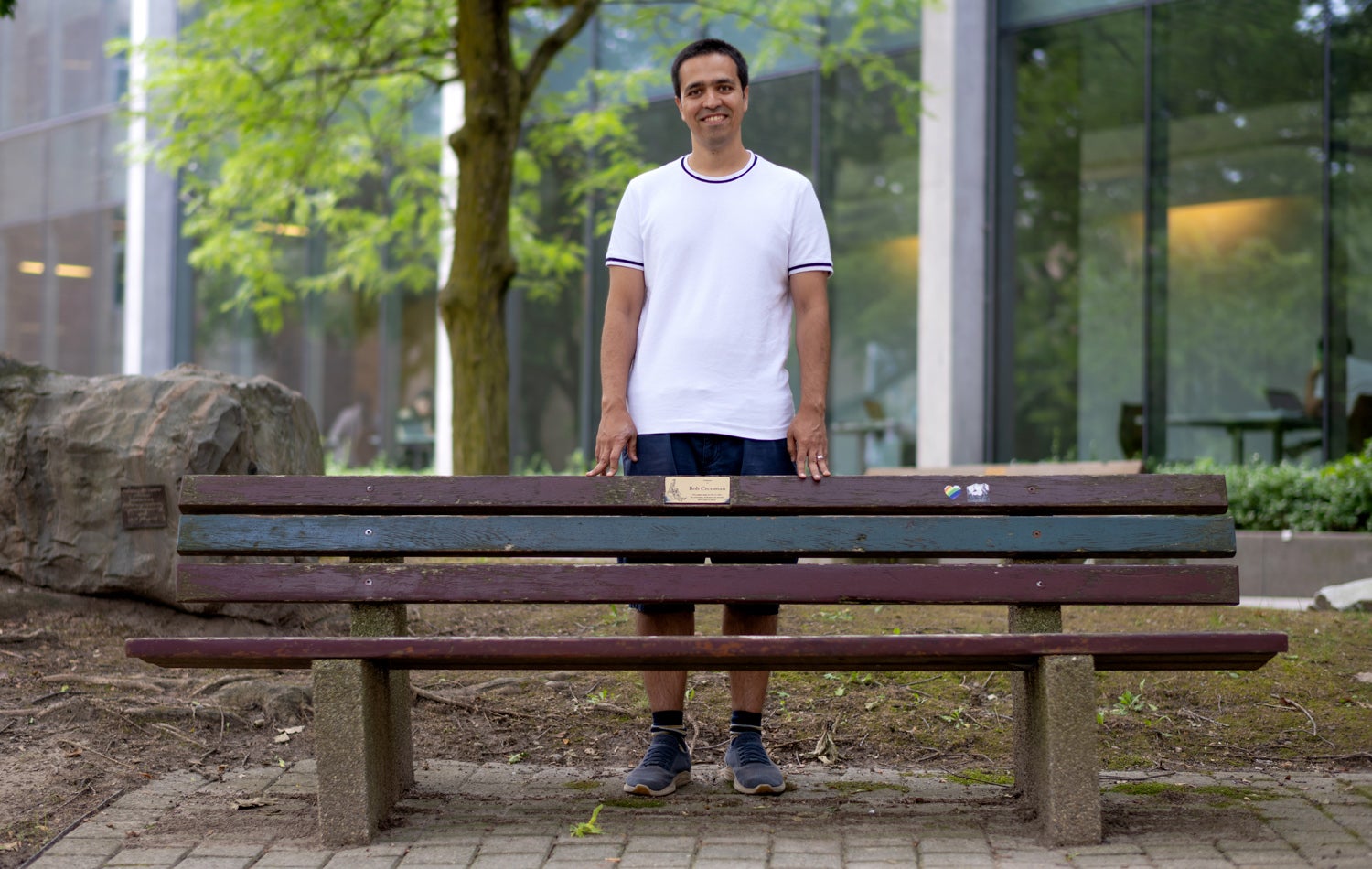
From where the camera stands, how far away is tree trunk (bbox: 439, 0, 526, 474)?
28.8 ft

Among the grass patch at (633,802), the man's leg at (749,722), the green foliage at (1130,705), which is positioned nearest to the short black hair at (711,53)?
the man's leg at (749,722)

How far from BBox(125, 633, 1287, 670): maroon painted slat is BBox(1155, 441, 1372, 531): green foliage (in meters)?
6.57

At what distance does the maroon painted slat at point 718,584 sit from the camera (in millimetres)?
3400

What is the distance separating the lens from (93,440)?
5379 mm

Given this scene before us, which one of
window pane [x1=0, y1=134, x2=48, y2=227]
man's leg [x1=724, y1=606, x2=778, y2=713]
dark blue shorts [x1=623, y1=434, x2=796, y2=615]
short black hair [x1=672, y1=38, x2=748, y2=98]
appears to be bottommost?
man's leg [x1=724, y1=606, x2=778, y2=713]

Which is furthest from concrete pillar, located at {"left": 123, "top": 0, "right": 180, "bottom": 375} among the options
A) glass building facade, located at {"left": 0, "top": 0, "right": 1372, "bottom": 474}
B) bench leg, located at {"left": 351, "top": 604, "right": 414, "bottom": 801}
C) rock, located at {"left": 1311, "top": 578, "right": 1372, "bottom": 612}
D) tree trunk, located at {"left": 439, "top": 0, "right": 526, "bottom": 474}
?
bench leg, located at {"left": 351, "top": 604, "right": 414, "bottom": 801}

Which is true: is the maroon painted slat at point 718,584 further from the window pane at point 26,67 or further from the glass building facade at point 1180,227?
the window pane at point 26,67

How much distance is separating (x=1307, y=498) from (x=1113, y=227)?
165 inches

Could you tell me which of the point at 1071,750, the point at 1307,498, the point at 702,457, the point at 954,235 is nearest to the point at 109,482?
the point at 702,457

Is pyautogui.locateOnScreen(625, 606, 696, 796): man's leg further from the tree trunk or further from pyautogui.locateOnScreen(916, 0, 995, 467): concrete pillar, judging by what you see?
pyautogui.locateOnScreen(916, 0, 995, 467): concrete pillar

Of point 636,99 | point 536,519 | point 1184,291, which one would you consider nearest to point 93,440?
point 536,519

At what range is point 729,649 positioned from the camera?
320cm

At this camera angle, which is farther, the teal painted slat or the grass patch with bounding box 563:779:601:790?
the grass patch with bounding box 563:779:601:790

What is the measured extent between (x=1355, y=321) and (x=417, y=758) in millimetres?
10201
